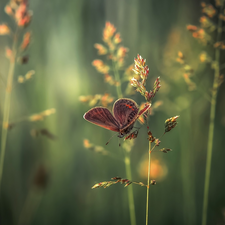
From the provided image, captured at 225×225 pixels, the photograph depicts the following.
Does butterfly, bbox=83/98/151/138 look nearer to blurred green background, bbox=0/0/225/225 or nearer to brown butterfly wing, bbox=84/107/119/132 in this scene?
brown butterfly wing, bbox=84/107/119/132

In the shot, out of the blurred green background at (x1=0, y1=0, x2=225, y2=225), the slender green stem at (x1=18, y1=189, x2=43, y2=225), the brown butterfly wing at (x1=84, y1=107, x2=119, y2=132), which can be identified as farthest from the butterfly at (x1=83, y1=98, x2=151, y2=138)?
the slender green stem at (x1=18, y1=189, x2=43, y2=225)

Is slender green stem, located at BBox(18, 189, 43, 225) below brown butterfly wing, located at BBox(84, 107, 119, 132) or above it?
below

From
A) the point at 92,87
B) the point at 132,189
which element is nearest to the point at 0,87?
the point at 92,87

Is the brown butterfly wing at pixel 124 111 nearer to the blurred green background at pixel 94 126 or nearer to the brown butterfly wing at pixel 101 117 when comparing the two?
the brown butterfly wing at pixel 101 117

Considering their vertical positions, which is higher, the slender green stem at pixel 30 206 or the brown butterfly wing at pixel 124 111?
the brown butterfly wing at pixel 124 111

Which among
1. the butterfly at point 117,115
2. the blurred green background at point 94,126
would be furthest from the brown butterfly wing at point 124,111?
the blurred green background at point 94,126

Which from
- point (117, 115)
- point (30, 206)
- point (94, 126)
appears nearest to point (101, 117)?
point (117, 115)
